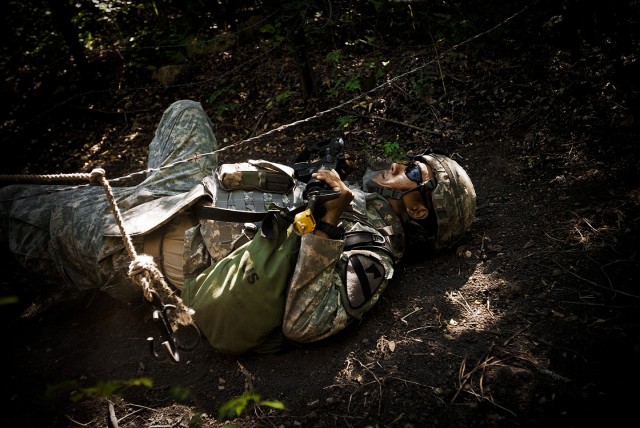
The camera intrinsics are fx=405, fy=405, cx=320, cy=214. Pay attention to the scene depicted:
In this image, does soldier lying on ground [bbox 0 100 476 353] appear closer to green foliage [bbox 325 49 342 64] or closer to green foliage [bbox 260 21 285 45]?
green foliage [bbox 260 21 285 45]

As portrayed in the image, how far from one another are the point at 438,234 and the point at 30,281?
4013 mm

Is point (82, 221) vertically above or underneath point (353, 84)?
underneath

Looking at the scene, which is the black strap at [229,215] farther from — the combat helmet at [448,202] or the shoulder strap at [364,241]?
the combat helmet at [448,202]

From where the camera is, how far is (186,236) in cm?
307

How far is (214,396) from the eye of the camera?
8.74 feet

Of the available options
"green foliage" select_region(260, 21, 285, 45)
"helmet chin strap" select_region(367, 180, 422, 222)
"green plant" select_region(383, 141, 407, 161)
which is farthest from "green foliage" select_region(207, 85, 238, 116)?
"helmet chin strap" select_region(367, 180, 422, 222)

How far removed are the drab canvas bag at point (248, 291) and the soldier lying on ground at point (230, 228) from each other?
0.12ft

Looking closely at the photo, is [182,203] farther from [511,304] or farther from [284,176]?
[511,304]

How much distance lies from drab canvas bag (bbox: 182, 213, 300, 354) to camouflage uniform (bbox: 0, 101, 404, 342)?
0.10m

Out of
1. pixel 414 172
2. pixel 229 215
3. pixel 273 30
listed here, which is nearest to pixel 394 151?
pixel 414 172

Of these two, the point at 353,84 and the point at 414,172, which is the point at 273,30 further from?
the point at 414,172

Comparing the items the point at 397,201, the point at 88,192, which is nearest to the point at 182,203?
the point at 88,192

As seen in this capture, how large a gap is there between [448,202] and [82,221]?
9.80 feet

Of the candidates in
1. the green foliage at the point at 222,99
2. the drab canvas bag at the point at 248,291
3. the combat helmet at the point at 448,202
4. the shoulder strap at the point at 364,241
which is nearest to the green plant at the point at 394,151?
the combat helmet at the point at 448,202
